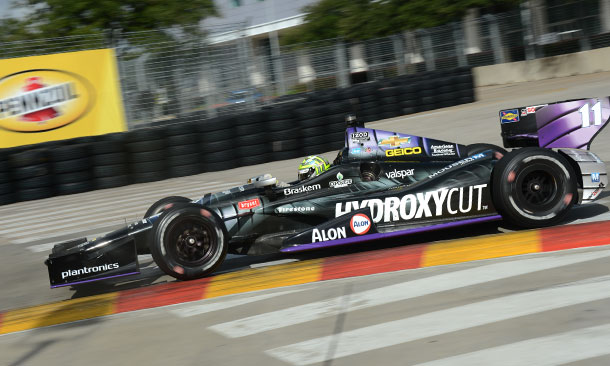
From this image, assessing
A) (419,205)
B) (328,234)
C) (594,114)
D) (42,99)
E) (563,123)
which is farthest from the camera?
(42,99)

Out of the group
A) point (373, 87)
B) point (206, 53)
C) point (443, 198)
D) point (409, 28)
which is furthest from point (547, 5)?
point (443, 198)

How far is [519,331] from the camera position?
13.1 ft

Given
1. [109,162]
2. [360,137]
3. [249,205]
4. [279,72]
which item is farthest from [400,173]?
[279,72]

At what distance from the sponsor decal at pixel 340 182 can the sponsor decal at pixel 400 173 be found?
44 centimetres

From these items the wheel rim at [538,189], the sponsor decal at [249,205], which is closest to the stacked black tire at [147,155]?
the sponsor decal at [249,205]

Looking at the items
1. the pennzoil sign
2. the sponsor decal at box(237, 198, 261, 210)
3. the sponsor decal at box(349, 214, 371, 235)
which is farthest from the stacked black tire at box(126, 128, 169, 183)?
the sponsor decal at box(349, 214, 371, 235)

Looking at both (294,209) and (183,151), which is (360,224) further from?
(183,151)

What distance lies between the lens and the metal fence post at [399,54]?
25.7m

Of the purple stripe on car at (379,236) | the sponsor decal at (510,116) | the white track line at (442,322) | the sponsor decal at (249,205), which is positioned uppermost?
the sponsor decal at (510,116)

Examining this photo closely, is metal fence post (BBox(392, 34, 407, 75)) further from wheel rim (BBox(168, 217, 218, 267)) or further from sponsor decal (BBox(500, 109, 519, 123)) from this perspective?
wheel rim (BBox(168, 217, 218, 267))

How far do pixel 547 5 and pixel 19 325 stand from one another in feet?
94.9

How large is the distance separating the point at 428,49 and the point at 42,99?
16699 mm

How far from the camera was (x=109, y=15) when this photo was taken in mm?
26547

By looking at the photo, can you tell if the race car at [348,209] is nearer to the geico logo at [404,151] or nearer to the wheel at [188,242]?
the wheel at [188,242]
